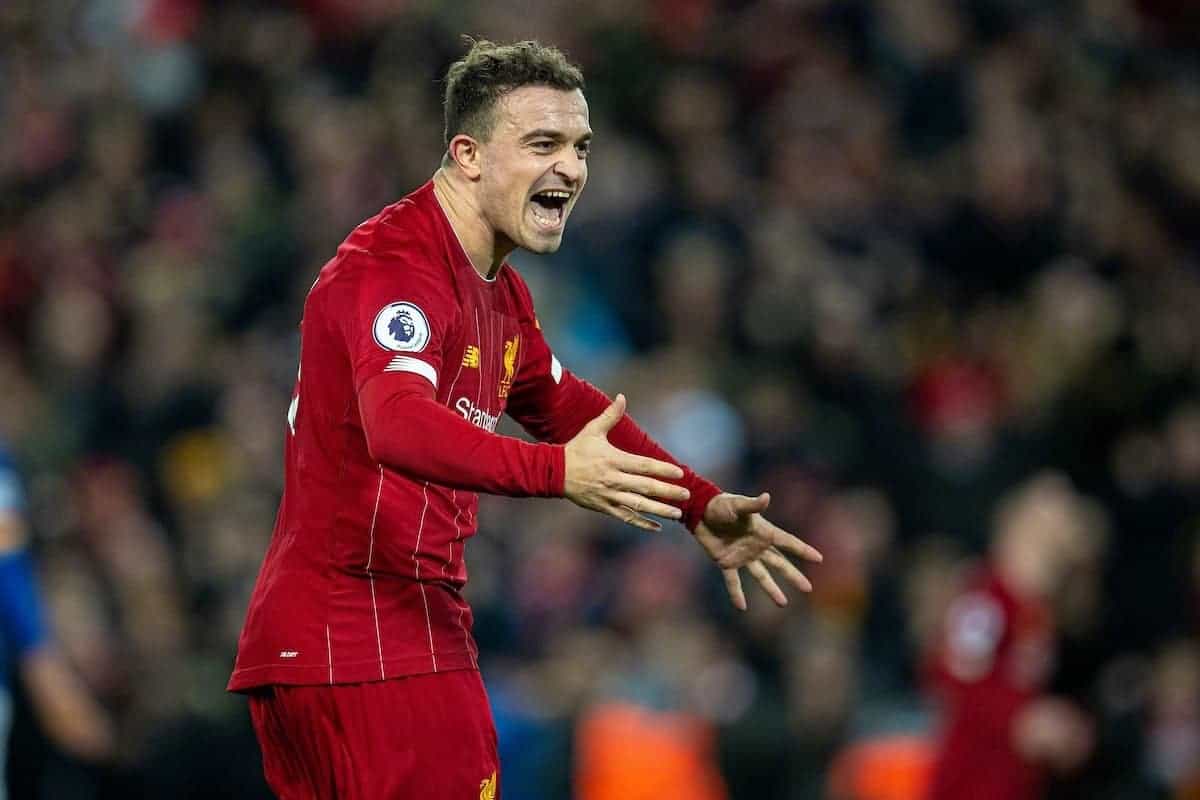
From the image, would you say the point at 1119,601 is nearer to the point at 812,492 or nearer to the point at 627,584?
the point at 812,492

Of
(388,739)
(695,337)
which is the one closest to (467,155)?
(388,739)

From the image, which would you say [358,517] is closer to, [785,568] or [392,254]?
[392,254]

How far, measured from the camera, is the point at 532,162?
14.4ft

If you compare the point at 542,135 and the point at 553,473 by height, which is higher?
the point at 542,135

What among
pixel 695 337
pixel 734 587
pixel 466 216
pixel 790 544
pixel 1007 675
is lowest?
pixel 1007 675

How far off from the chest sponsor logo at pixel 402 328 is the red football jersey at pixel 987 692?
14.2 feet

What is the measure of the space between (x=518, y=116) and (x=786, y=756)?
202 inches

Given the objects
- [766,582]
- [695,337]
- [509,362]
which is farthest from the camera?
[695,337]

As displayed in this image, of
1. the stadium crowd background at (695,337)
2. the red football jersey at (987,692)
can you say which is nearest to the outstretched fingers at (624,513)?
the red football jersey at (987,692)

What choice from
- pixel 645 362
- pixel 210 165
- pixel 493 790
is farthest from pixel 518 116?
pixel 210 165

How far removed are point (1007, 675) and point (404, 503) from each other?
4144mm

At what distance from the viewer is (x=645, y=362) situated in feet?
34.5

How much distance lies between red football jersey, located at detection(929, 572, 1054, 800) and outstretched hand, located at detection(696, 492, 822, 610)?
317 cm

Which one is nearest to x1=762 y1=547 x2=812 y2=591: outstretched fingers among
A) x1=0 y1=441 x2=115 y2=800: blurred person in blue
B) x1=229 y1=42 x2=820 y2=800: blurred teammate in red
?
x1=229 y1=42 x2=820 y2=800: blurred teammate in red
